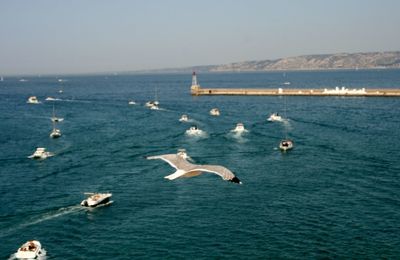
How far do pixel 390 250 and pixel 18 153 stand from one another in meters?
77.2

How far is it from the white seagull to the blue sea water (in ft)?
6.87

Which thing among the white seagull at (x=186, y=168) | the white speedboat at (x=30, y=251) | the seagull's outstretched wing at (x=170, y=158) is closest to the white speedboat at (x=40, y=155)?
the seagull's outstretched wing at (x=170, y=158)

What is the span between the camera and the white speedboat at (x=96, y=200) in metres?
63.0

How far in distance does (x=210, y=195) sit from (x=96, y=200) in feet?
52.4

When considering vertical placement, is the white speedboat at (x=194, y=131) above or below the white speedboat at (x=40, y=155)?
above

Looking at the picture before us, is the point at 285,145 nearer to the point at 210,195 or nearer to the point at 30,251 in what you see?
the point at 210,195

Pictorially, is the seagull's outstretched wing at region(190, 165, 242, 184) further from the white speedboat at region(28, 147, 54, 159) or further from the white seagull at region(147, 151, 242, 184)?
the white speedboat at region(28, 147, 54, 159)

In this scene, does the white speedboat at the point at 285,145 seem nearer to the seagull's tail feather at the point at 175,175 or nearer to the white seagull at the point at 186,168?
the white seagull at the point at 186,168

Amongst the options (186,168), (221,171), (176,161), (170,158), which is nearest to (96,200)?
(221,171)

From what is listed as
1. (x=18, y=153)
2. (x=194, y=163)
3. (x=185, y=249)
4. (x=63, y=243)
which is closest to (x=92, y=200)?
(x=63, y=243)

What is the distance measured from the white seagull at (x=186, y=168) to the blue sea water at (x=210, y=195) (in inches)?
82.4

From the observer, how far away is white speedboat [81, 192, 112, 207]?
207ft

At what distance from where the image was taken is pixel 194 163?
87312mm

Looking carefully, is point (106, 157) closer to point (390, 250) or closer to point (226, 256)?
point (226, 256)
